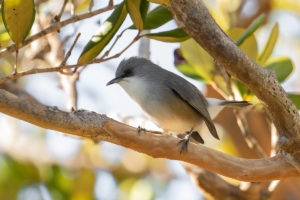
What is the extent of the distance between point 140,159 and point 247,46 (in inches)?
107

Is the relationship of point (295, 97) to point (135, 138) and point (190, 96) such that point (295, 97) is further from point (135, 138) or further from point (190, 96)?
point (135, 138)

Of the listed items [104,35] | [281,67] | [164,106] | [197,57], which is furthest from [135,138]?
[281,67]

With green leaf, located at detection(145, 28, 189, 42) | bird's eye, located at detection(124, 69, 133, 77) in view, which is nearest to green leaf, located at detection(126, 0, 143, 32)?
green leaf, located at detection(145, 28, 189, 42)

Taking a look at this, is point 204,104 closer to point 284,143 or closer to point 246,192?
point 246,192

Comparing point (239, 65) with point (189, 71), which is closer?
point (239, 65)

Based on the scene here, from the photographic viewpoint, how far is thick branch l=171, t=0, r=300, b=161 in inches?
69.9

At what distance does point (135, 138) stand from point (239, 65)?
68 cm

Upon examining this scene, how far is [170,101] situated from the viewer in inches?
136

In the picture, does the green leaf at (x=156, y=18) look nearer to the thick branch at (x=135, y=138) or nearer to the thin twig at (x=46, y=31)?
the thin twig at (x=46, y=31)

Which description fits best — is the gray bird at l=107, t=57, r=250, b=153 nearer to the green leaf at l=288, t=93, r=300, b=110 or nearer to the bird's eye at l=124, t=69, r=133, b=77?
the bird's eye at l=124, t=69, r=133, b=77

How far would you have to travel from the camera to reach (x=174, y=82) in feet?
11.8

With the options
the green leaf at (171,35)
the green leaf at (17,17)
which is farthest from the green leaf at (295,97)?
the green leaf at (17,17)

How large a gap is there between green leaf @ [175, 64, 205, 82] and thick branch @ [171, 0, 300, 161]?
1262mm

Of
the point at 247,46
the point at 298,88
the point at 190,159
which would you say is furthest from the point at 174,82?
the point at 298,88
